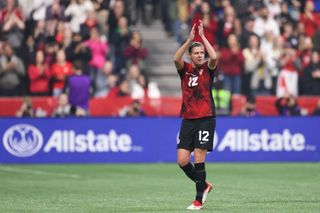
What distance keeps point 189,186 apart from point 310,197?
3151 mm

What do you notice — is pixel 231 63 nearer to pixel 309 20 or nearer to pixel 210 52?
pixel 309 20

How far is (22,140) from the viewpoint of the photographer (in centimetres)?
2325

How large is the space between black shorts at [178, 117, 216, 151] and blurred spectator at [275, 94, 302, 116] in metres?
11.7

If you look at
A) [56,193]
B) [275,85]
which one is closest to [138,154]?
[275,85]

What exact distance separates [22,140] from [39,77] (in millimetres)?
2266

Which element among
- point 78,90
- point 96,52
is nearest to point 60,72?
point 78,90

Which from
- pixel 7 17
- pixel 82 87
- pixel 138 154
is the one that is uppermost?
pixel 7 17

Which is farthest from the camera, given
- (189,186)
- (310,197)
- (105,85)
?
(105,85)

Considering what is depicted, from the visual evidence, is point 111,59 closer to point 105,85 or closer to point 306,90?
point 105,85

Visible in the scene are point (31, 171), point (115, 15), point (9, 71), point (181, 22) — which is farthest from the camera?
point (181, 22)

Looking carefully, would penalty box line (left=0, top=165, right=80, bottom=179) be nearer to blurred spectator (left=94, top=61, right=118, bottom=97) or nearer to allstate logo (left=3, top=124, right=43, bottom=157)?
allstate logo (left=3, top=124, right=43, bottom=157)

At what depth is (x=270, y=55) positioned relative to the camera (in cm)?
2728

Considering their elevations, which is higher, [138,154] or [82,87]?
[82,87]

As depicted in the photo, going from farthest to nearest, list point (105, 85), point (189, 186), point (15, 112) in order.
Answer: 1. point (105, 85)
2. point (15, 112)
3. point (189, 186)
